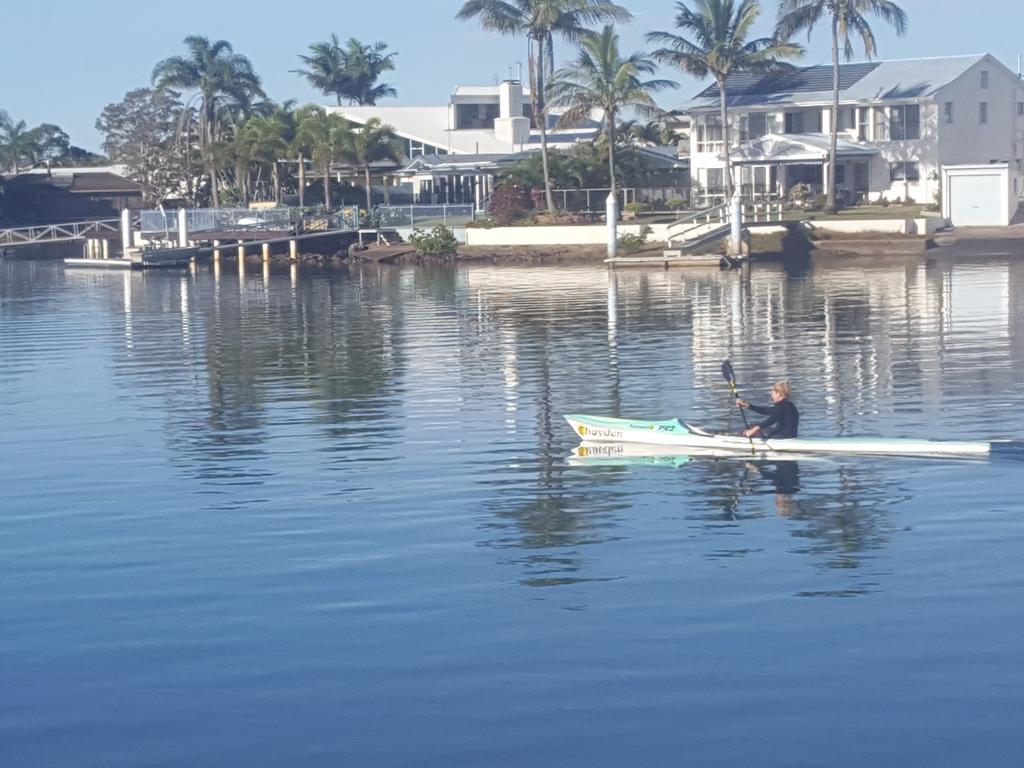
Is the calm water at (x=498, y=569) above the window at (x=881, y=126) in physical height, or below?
below

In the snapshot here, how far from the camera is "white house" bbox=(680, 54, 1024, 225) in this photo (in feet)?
240

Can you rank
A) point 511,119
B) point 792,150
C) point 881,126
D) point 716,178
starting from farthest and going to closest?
1. point 511,119
2. point 716,178
3. point 881,126
4. point 792,150

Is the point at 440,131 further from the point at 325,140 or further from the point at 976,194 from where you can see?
the point at 976,194

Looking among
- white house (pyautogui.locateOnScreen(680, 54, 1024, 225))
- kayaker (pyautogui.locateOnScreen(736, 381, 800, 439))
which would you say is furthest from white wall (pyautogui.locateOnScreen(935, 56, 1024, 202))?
kayaker (pyautogui.locateOnScreen(736, 381, 800, 439))

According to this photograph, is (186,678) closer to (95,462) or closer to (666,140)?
(95,462)

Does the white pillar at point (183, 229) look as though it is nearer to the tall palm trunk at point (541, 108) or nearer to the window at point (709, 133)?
the tall palm trunk at point (541, 108)

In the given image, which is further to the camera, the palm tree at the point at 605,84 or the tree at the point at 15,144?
the tree at the point at 15,144

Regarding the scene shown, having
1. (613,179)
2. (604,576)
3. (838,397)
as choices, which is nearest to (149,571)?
(604,576)

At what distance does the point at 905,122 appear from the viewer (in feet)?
246

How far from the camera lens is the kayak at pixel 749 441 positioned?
22500mm

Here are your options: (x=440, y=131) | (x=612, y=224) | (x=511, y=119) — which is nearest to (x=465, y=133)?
(x=440, y=131)

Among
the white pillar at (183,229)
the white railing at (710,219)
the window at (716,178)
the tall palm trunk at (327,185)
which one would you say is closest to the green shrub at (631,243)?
the white railing at (710,219)

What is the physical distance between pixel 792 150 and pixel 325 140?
24.2 m

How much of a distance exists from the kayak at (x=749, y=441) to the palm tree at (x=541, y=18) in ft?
169
